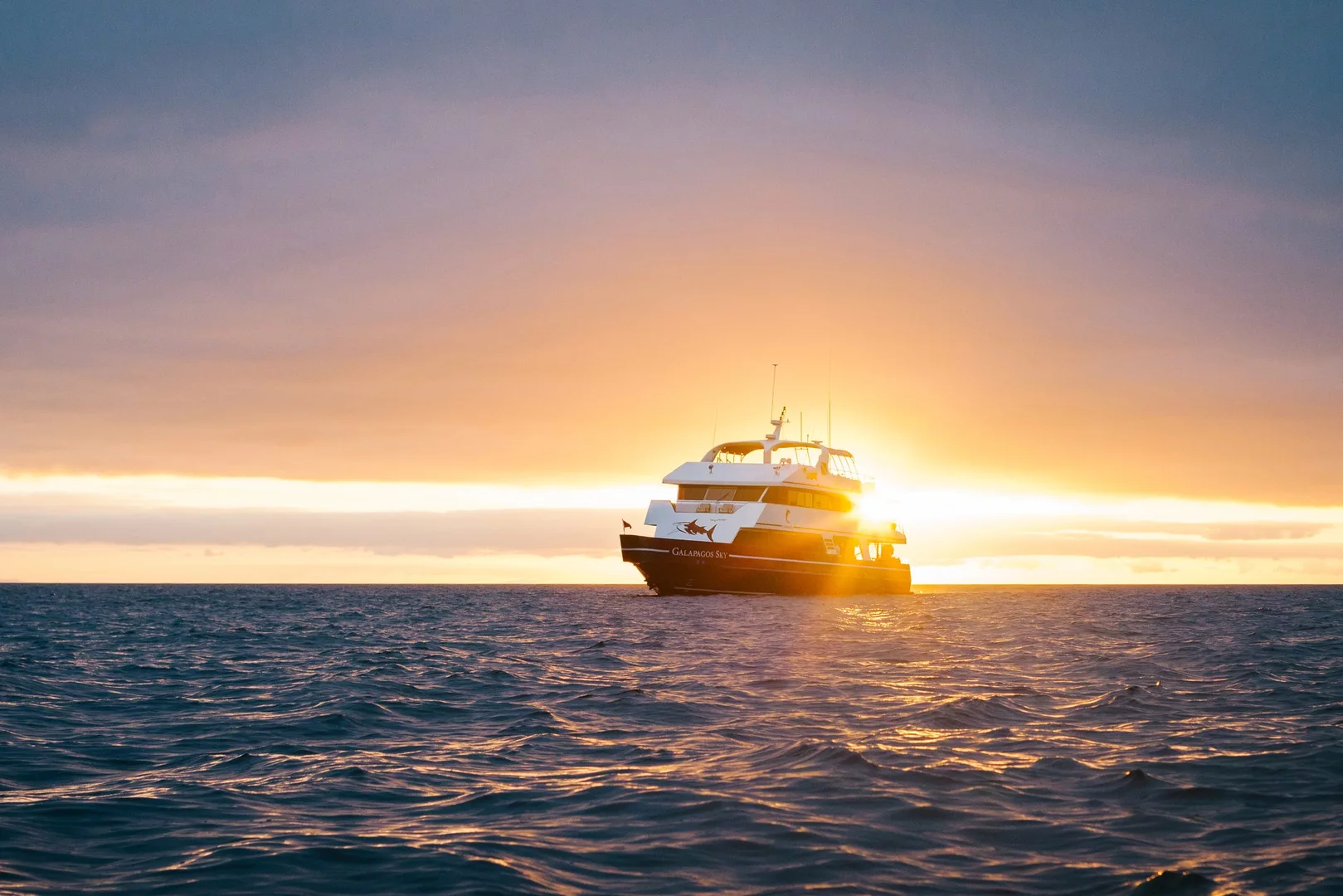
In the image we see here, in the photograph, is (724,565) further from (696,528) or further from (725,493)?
(725,493)

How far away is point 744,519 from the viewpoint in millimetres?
68625

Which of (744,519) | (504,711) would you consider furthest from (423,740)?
(744,519)

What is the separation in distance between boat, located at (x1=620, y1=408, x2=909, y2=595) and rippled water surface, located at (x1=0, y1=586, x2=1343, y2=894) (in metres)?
40.6

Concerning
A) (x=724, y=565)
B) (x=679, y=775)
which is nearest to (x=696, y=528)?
(x=724, y=565)

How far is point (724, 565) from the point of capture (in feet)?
224

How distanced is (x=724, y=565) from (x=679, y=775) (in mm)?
55923

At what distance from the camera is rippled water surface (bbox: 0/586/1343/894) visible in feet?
28.9

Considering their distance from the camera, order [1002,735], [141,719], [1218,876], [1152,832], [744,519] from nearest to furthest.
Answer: [1218,876] < [1152,832] < [1002,735] < [141,719] < [744,519]

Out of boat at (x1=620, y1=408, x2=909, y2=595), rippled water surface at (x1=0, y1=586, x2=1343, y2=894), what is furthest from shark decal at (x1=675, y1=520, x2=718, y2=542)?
rippled water surface at (x1=0, y1=586, x2=1343, y2=894)

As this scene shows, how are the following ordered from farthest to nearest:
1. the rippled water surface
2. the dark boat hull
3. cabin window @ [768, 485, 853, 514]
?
1. cabin window @ [768, 485, 853, 514]
2. the dark boat hull
3. the rippled water surface

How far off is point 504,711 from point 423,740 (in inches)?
104

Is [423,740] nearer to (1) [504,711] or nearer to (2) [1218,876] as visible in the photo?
(1) [504,711]

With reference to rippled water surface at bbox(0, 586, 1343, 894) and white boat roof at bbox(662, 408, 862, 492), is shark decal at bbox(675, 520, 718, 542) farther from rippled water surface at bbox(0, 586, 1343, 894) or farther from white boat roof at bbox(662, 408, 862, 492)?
rippled water surface at bbox(0, 586, 1343, 894)

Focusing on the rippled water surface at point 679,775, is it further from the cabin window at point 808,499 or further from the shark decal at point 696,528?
the cabin window at point 808,499
